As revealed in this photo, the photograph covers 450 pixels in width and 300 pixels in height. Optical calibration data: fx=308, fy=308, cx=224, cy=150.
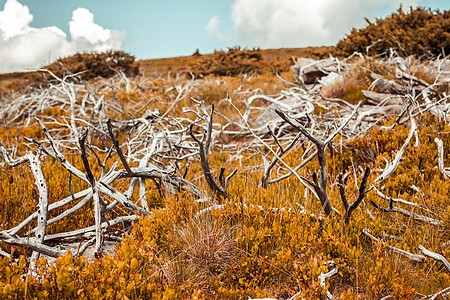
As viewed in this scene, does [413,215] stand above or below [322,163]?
below

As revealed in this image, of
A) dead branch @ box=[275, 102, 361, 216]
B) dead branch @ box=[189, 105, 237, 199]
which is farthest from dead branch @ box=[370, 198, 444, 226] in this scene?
dead branch @ box=[189, 105, 237, 199]

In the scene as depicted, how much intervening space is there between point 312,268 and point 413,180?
248 centimetres

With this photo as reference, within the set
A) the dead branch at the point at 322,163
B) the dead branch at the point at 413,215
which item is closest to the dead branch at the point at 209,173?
the dead branch at the point at 322,163

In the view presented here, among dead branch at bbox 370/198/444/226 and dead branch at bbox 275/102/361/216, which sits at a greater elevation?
dead branch at bbox 275/102/361/216

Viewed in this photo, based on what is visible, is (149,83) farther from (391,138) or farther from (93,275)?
(93,275)

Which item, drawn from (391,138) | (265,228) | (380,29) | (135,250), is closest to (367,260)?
(265,228)

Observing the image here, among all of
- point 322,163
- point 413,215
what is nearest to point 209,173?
point 322,163

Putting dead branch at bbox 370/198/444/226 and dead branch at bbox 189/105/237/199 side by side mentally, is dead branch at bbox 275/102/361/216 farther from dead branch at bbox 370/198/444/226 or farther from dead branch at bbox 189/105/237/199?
dead branch at bbox 189/105/237/199

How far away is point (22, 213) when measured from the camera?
3.21 meters

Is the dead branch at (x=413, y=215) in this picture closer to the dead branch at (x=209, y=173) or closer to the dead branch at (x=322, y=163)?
the dead branch at (x=322, y=163)

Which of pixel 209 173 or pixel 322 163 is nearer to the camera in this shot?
pixel 322 163

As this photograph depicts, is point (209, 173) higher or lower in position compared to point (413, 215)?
higher

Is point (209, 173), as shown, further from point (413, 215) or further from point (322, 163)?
point (413, 215)

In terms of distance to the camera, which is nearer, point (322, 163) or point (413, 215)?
point (322, 163)
